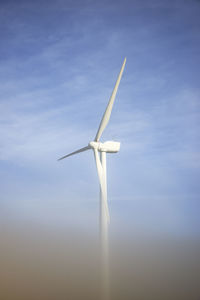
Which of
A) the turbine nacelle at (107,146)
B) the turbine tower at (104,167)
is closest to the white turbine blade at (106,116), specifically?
the turbine tower at (104,167)

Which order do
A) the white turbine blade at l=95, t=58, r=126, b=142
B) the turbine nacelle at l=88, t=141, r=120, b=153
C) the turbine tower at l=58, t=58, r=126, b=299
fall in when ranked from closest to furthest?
the turbine tower at l=58, t=58, r=126, b=299, the turbine nacelle at l=88, t=141, r=120, b=153, the white turbine blade at l=95, t=58, r=126, b=142

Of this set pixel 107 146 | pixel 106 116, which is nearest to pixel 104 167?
pixel 107 146

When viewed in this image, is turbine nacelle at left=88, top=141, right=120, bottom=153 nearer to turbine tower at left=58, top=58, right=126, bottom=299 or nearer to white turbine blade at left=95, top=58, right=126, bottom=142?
turbine tower at left=58, top=58, right=126, bottom=299

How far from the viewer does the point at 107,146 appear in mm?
26781

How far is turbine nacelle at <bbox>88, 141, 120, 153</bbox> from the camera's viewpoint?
86.2 ft

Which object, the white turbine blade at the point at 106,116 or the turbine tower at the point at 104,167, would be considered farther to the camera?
the white turbine blade at the point at 106,116

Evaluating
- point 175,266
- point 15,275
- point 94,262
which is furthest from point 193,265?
point 15,275

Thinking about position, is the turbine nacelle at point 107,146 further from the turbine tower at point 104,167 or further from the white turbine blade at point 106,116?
the white turbine blade at point 106,116

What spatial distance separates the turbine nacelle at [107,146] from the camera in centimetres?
2627

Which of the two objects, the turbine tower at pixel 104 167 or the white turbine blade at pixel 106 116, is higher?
the white turbine blade at pixel 106 116

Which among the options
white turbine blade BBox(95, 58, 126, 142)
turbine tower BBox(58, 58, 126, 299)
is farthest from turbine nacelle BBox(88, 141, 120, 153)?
white turbine blade BBox(95, 58, 126, 142)

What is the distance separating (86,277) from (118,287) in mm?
7421

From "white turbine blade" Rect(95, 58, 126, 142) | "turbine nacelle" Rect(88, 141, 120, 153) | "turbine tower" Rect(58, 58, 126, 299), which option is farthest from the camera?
"white turbine blade" Rect(95, 58, 126, 142)

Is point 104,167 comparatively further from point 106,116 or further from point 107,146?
point 106,116
